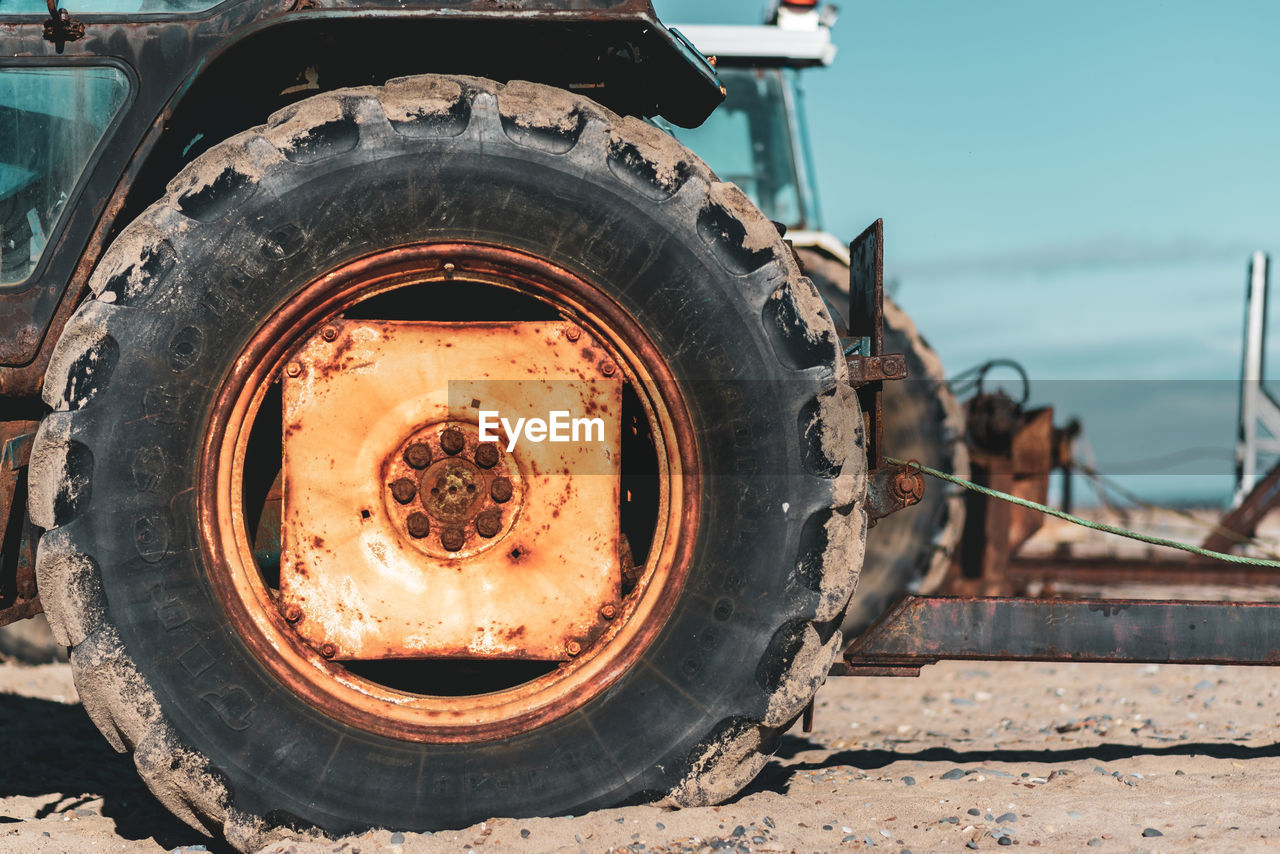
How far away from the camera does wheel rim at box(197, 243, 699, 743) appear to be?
6.82ft

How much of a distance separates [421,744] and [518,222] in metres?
1.04

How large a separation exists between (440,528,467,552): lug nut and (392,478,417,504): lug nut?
100mm

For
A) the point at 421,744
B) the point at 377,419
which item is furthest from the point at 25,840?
the point at 377,419

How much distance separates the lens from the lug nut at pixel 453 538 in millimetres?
2166

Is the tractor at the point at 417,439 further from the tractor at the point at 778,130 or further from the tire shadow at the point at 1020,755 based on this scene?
the tractor at the point at 778,130

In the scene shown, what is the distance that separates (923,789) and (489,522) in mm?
1243

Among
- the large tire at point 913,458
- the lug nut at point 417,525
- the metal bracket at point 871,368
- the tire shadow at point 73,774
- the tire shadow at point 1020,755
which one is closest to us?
the lug nut at point 417,525

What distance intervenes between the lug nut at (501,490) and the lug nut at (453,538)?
97mm

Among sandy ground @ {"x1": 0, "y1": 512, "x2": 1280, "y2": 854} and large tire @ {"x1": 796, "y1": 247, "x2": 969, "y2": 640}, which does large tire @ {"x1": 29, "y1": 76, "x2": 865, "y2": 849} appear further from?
large tire @ {"x1": 796, "y1": 247, "x2": 969, "y2": 640}

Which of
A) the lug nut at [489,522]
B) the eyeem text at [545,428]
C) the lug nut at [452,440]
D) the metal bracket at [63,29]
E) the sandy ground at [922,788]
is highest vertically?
the metal bracket at [63,29]

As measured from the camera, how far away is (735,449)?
211cm

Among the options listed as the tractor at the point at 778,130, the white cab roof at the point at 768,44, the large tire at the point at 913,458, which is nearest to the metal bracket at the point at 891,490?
the large tire at the point at 913,458

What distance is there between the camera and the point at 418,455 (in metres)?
2.19

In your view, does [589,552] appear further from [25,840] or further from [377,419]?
[25,840]
